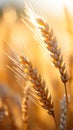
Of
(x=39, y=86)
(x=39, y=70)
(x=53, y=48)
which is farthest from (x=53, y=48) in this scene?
(x=39, y=70)

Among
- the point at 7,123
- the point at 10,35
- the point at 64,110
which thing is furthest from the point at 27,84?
the point at 10,35

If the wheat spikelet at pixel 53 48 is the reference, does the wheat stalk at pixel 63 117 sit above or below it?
below

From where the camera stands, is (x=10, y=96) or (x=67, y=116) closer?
(x=67, y=116)

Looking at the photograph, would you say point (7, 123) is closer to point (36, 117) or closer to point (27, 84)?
point (36, 117)

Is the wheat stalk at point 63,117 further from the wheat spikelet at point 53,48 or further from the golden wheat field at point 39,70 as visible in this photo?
the wheat spikelet at point 53,48

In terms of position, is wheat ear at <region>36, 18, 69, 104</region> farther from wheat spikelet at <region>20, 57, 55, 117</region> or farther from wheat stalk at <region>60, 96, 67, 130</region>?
wheat stalk at <region>60, 96, 67, 130</region>

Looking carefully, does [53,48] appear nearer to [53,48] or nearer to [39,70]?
[53,48]

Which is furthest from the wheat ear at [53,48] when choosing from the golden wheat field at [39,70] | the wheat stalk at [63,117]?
the wheat stalk at [63,117]

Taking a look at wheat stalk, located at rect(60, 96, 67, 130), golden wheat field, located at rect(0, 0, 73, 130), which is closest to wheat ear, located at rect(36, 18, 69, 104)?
golden wheat field, located at rect(0, 0, 73, 130)
